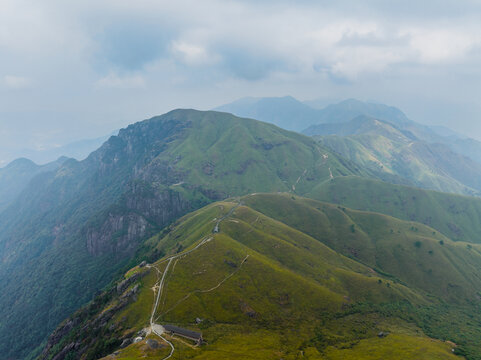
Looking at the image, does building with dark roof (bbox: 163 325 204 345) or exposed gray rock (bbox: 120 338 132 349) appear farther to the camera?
exposed gray rock (bbox: 120 338 132 349)

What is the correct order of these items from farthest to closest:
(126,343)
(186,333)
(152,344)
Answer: (126,343) < (186,333) < (152,344)

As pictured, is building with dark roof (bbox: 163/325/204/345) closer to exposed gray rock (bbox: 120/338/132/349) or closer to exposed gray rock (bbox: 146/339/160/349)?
exposed gray rock (bbox: 146/339/160/349)

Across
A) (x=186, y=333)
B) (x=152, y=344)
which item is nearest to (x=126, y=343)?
(x=152, y=344)

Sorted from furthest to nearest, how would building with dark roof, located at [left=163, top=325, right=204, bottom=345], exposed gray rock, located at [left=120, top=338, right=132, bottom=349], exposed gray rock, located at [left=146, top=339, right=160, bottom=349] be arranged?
exposed gray rock, located at [left=120, top=338, right=132, bottom=349] → building with dark roof, located at [left=163, top=325, right=204, bottom=345] → exposed gray rock, located at [left=146, top=339, right=160, bottom=349]

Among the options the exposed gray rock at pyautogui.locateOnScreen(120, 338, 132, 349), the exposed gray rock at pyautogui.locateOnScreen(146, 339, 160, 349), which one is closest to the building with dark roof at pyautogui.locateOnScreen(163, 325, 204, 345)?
the exposed gray rock at pyautogui.locateOnScreen(146, 339, 160, 349)

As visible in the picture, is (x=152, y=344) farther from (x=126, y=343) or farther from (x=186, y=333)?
(x=126, y=343)

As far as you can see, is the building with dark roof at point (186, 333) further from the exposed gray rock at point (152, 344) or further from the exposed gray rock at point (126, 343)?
the exposed gray rock at point (126, 343)

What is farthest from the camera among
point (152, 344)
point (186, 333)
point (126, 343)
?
point (126, 343)

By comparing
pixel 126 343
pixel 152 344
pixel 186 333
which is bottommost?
pixel 126 343

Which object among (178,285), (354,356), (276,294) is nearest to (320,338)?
Answer: (354,356)

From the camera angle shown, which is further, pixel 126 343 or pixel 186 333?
pixel 126 343

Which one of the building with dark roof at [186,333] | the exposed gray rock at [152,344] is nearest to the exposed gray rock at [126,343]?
the building with dark roof at [186,333]

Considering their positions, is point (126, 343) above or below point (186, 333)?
below
